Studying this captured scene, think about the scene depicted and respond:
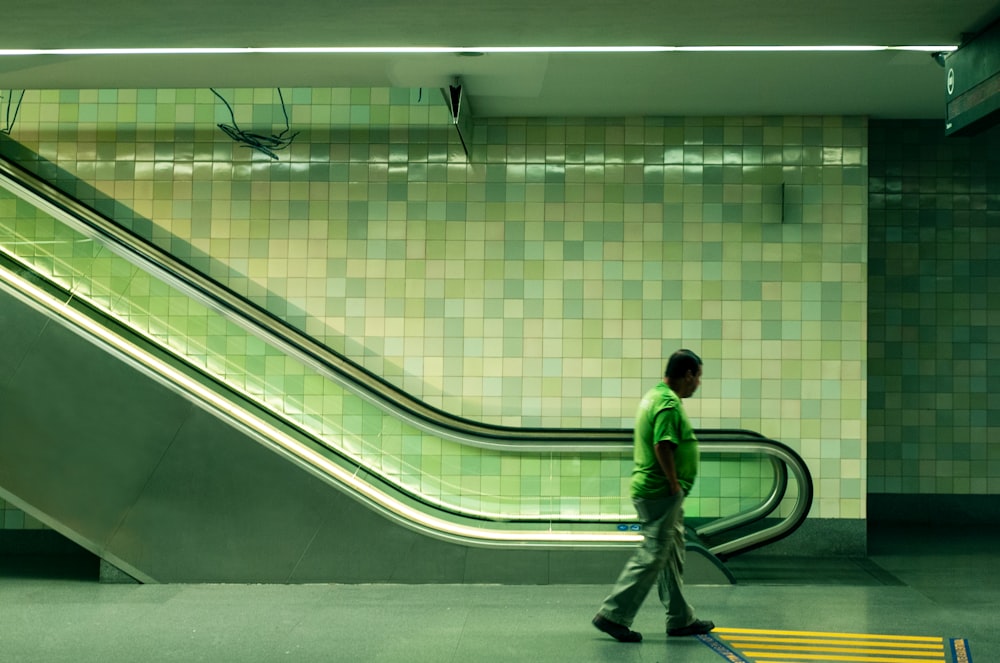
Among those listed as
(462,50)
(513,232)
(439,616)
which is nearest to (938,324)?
(513,232)

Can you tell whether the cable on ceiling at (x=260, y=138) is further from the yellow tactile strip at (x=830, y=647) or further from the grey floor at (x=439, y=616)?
the yellow tactile strip at (x=830, y=647)

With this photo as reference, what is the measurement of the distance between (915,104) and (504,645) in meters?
5.43

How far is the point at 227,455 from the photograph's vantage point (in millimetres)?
6480

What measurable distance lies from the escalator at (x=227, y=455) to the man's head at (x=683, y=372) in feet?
5.16

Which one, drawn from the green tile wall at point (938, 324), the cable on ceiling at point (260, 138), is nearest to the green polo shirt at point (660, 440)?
the cable on ceiling at point (260, 138)

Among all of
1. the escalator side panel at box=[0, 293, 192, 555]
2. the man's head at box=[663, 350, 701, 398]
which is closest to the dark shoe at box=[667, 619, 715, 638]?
the man's head at box=[663, 350, 701, 398]

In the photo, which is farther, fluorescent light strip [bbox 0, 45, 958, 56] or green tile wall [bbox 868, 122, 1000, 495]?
green tile wall [bbox 868, 122, 1000, 495]

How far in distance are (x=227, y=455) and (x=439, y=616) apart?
177cm

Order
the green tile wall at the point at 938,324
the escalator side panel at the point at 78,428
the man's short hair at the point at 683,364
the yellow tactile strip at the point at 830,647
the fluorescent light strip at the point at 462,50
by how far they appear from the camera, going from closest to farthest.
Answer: the yellow tactile strip at the point at 830,647 → the fluorescent light strip at the point at 462,50 → the man's short hair at the point at 683,364 → the escalator side panel at the point at 78,428 → the green tile wall at the point at 938,324

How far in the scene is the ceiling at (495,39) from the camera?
14.8 ft

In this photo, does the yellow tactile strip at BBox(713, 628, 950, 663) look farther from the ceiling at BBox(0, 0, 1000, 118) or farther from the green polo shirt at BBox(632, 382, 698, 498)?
the ceiling at BBox(0, 0, 1000, 118)

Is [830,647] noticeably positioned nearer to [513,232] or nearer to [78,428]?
[513,232]

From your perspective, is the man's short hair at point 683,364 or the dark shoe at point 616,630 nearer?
the dark shoe at point 616,630

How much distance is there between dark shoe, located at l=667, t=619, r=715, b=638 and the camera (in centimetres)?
539
